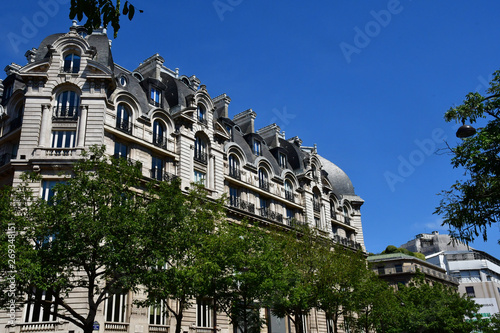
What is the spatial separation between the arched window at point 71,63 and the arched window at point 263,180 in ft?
61.9

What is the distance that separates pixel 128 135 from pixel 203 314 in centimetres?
1325

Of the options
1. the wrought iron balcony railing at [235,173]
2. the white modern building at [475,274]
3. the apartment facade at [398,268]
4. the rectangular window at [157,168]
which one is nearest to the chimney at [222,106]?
the wrought iron balcony railing at [235,173]

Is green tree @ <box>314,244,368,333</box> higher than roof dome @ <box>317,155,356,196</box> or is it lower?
lower

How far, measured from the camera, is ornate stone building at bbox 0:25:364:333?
2908 centimetres

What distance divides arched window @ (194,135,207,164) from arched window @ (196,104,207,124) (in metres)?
1.61

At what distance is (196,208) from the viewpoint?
26.7 meters

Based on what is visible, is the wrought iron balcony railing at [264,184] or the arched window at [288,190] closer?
the wrought iron balcony railing at [264,184]

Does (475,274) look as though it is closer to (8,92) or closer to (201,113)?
(201,113)

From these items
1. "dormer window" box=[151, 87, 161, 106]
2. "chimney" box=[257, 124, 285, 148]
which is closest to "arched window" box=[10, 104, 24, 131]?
"dormer window" box=[151, 87, 161, 106]

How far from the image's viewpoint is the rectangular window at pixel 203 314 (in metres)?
32.7

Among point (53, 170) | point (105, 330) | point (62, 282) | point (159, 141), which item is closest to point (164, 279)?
point (62, 282)

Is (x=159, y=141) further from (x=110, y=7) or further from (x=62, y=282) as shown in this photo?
(x=110, y=7)

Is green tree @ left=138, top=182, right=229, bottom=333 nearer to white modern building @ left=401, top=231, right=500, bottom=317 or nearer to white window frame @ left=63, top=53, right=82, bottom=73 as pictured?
white window frame @ left=63, top=53, right=82, bottom=73

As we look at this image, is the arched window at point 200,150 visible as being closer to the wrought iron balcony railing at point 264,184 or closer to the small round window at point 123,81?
the small round window at point 123,81
